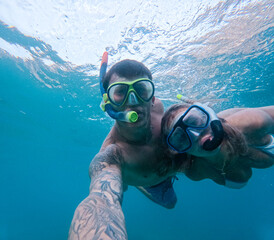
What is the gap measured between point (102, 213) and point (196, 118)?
1.98m

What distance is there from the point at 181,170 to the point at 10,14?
37.6 feet

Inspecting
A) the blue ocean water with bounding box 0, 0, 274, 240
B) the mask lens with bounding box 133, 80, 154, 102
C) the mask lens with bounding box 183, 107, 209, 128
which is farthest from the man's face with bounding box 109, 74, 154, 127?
the blue ocean water with bounding box 0, 0, 274, 240

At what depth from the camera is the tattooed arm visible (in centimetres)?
143

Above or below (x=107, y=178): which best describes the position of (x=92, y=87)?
above

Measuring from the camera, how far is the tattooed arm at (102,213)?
1427 millimetres

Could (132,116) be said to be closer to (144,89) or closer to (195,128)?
(144,89)

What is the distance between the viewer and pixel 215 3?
7945 millimetres

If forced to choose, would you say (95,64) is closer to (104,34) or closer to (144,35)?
(104,34)

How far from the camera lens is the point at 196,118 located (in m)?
2.75

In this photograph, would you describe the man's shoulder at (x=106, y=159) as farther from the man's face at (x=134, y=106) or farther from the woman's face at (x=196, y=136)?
the woman's face at (x=196, y=136)

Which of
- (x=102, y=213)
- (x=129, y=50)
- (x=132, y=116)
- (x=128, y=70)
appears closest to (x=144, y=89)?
(x=128, y=70)

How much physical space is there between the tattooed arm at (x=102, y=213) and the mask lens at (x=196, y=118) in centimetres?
146

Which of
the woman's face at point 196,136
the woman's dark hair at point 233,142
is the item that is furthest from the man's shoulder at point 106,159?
the woman's dark hair at point 233,142

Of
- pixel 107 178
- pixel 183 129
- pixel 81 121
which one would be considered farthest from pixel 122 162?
pixel 81 121
